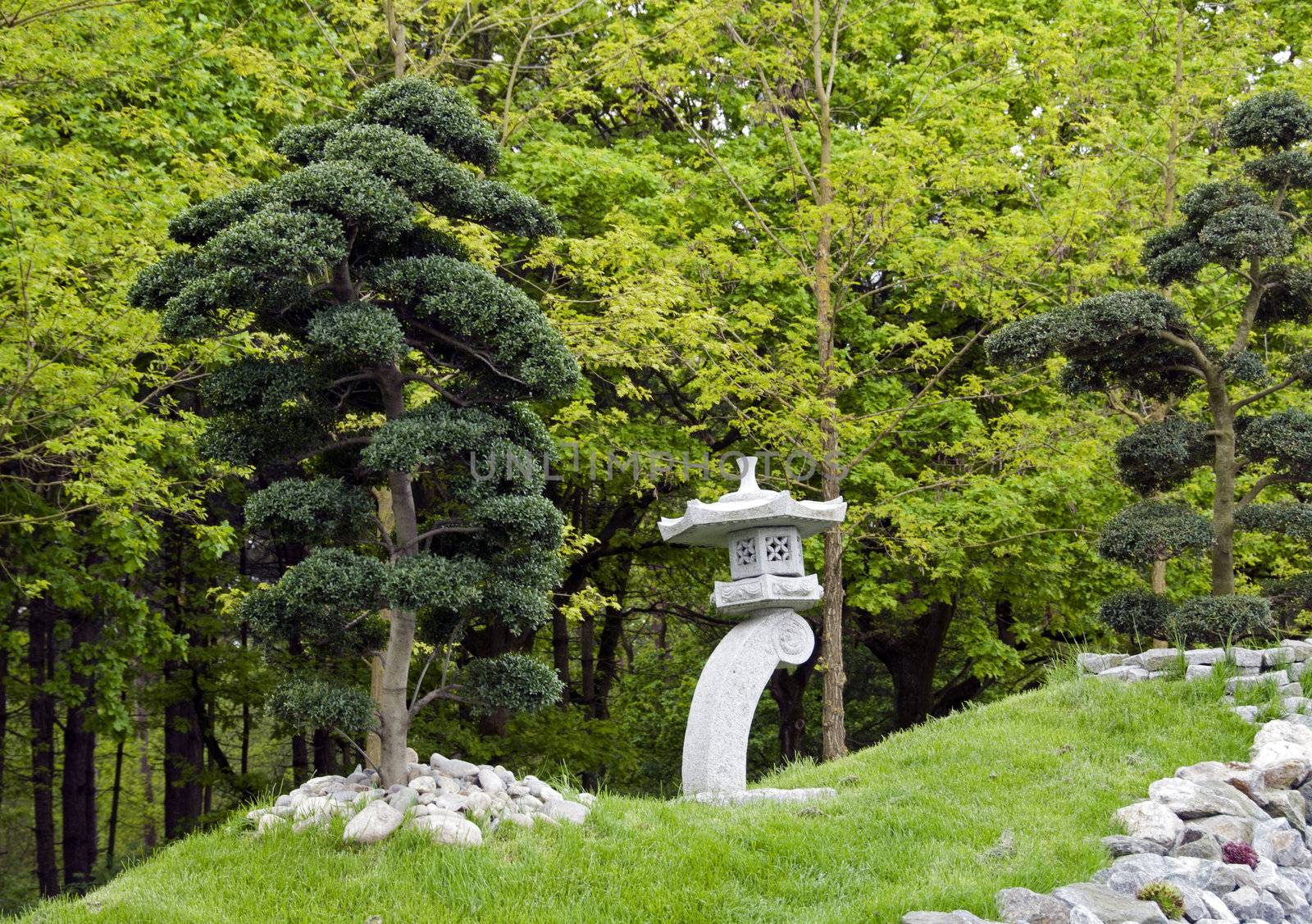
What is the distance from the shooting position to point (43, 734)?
14.8 m

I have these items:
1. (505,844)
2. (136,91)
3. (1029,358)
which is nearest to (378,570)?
(505,844)

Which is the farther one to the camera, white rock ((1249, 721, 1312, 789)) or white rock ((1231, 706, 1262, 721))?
white rock ((1231, 706, 1262, 721))

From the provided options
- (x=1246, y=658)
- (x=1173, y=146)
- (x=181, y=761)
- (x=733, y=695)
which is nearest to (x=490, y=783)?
(x=733, y=695)

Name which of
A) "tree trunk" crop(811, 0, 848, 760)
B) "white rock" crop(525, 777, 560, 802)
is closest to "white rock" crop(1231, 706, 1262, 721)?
"tree trunk" crop(811, 0, 848, 760)

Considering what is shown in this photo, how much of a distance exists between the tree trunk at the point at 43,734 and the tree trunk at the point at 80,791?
0.63ft

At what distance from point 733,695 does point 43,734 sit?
35.6ft

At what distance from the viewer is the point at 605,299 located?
988 centimetres

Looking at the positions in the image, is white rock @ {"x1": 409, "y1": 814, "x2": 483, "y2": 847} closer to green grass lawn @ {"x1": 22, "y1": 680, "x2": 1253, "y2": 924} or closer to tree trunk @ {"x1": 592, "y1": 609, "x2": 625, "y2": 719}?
green grass lawn @ {"x1": 22, "y1": 680, "x2": 1253, "y2": 924}

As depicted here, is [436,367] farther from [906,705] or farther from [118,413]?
[906,705]

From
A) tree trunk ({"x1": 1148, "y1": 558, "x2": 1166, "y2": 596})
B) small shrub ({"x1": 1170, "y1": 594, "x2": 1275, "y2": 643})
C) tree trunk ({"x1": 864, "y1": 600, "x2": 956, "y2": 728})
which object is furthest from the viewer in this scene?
tree trunk ({"x1": 864, "y1": 600, "x2": 956, "y2": 728})

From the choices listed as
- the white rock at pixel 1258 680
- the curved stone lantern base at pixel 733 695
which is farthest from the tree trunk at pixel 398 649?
the white rock at pixel 1258 680

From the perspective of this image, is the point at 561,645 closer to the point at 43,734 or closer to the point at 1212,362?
the point at 43,734

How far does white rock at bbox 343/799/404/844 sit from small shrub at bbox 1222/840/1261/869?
4223 millimetres

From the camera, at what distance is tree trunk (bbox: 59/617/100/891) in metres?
13.1
